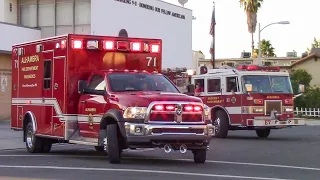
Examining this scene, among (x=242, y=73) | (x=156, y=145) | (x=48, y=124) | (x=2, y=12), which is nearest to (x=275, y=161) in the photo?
(x=156, y=145)

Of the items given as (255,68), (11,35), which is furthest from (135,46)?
(11,35)

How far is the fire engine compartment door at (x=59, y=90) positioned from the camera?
15273 millimetres

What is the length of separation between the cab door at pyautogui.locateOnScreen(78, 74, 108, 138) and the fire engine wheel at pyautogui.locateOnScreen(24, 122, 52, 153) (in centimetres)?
228

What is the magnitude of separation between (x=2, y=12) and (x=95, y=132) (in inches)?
1026

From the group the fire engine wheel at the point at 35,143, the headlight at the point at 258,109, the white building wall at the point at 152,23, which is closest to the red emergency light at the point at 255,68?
the headlight at the point at 258,109

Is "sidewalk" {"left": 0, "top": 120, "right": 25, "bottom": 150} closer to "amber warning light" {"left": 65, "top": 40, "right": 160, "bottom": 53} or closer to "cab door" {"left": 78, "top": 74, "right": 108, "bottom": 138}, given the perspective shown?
"cab door" {"left": 78, "top": 74, "right": 108, "bottom": 138}

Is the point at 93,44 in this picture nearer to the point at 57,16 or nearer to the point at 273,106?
the point at 273,106

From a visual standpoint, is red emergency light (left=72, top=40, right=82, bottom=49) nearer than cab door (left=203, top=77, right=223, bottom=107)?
Yes

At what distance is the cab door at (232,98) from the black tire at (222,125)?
30cm

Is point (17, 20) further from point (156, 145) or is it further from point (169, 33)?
point (156, 145)

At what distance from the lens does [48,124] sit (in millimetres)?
16031

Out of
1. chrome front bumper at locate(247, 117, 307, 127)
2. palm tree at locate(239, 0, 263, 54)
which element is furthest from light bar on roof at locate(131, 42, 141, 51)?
palm tree at locate(239, 0, 263, 54)

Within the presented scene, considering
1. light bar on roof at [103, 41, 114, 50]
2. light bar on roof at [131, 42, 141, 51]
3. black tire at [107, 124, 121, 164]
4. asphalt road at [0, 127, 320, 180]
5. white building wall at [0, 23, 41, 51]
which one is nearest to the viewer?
asphalt road at [0, 127, 320, 180]

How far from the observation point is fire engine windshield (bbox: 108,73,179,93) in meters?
14.2
